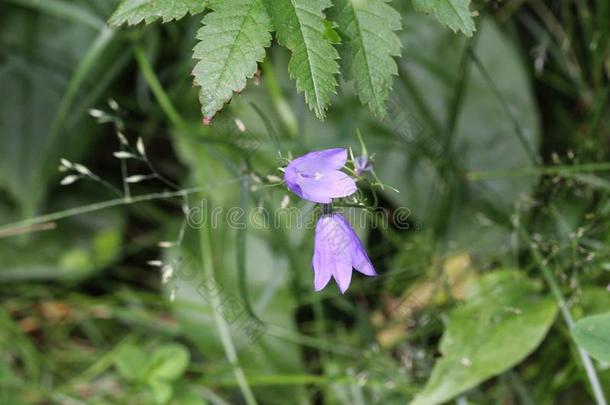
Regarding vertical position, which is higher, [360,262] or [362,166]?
[362,166]

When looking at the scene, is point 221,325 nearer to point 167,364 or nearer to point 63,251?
point 167,364

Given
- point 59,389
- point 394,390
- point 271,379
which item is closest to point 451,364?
point 394,390

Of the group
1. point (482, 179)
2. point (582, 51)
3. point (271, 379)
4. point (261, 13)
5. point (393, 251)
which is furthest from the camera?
point (582, 51)

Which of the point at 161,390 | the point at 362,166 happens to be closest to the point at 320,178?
the point at 362,166

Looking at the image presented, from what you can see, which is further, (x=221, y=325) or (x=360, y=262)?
(x=221, y=325)

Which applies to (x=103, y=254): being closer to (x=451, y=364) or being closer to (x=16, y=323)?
(x=16, y=323)

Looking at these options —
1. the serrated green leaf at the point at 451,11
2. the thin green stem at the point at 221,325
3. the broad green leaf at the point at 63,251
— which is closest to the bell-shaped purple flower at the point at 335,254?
the serrated green leaf at the point at 451,11

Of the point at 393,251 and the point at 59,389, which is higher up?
the point at 393,251
